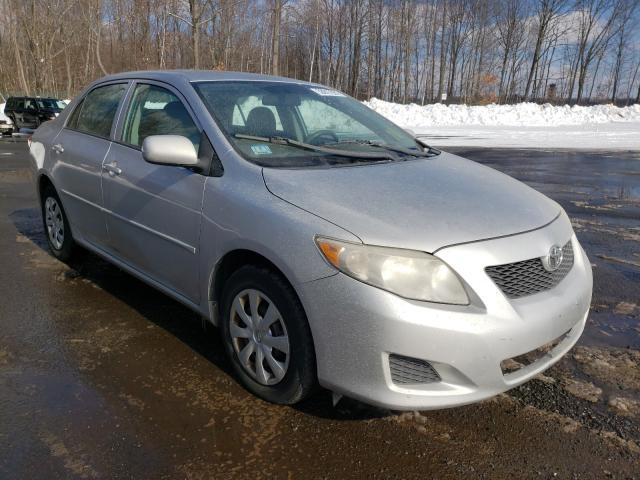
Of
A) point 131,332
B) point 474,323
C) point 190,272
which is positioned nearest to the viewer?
point 474,323

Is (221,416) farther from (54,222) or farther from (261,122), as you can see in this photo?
(54,222)

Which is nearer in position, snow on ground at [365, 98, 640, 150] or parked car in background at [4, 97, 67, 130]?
parked car in background at [4, 97, 67, 130]

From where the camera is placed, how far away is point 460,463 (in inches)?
91.3

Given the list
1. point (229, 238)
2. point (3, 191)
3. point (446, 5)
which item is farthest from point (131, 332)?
point (446, 5)

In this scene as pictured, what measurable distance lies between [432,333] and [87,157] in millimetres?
3096

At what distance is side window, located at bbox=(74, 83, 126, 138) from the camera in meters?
3.99

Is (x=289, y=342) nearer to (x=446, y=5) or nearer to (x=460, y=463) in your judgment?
(x=460, y=463)

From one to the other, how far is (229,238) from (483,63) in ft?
205

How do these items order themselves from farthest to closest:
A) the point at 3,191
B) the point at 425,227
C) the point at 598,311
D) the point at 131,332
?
1. the point at 3,191
2. the point at 598,311
3. the point at 131,332
4. the point at 425,227

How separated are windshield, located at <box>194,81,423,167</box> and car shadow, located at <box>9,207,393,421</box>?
126 cm

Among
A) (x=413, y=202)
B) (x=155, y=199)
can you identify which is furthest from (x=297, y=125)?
(x=413, y=202)

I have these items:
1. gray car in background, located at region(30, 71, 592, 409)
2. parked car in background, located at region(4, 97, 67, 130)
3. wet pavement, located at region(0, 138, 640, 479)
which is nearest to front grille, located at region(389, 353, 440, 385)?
gray car in background, located at region(30, 71, 592, 409)

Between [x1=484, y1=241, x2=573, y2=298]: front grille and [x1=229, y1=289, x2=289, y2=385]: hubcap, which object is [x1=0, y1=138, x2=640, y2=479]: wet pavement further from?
[x1=484, y1=241, x2=573, y2=298]: front grille

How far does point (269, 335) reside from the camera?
8.58ft
